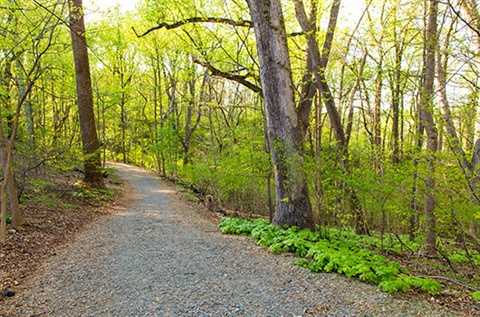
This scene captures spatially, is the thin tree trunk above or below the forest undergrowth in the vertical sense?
above

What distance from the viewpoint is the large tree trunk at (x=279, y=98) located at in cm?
550

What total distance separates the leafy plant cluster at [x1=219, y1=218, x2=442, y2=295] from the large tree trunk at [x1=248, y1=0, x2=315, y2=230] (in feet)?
1.39

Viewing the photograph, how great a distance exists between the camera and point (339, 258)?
3953 millimetres

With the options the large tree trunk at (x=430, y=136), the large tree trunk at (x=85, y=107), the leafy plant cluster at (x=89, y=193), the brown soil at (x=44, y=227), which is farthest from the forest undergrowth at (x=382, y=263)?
the large tree trunk at (x=85, y=107)

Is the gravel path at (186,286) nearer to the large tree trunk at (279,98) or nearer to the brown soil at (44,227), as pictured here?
the brown soil at (44,227)

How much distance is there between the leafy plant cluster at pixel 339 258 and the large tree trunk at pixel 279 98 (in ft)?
1.39

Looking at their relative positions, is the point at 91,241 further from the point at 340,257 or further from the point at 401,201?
the point at 401,201

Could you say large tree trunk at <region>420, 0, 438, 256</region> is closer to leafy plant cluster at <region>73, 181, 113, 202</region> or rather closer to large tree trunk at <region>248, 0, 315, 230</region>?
large tree trunk at <region>248, 0, 315, 230</region>

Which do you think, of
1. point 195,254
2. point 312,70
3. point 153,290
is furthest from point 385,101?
point 153,290

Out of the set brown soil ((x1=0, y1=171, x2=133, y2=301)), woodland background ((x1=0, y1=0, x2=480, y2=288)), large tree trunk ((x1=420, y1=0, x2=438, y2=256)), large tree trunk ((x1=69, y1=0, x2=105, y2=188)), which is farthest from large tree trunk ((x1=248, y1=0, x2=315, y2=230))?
large tree trunk ((x1=69, y1=0, x2=105, y2=188))

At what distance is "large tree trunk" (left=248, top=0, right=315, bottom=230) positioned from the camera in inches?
216

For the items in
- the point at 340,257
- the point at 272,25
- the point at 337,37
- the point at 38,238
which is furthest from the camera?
the point at 337,37

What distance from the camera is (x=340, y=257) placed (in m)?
3.99

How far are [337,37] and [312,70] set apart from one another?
2.34 m
